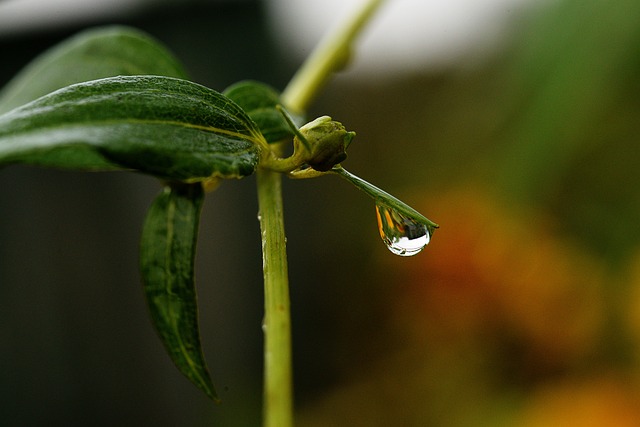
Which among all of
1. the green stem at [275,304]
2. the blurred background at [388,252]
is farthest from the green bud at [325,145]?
the blurred background at [388,252]

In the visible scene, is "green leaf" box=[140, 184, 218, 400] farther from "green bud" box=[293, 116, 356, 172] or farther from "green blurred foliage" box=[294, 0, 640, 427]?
"green blurred foliage" box=[294, 0, 640, 427]

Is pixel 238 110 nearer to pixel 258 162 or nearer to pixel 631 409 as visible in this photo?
pixel 258 162

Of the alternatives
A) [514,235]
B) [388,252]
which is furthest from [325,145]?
[388,252]

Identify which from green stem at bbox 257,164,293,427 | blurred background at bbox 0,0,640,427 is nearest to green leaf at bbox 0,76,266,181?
green stem at bbox 257,164,293,427

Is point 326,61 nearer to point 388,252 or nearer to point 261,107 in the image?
point 261,107

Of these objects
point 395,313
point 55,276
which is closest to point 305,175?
point 395,313

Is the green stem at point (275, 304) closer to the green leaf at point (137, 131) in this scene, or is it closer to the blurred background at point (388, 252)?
the green leaf at point (137, 131)
